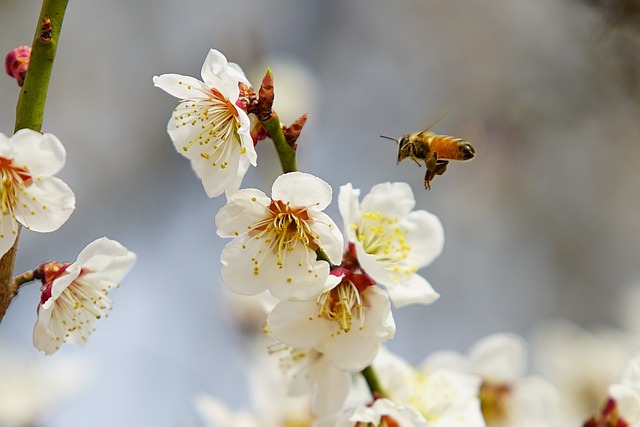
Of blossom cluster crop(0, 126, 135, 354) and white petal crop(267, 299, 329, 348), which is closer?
blossom cluster crop(0, 126, 135, 354)

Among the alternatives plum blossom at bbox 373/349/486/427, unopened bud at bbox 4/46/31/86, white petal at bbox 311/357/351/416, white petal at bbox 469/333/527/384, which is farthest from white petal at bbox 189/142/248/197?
white petal at bbox 469/333/527/384

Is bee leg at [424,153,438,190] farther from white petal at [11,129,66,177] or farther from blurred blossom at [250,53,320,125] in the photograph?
blurred blossom at [250,53,320,125]

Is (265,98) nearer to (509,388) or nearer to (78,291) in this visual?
(78,291)

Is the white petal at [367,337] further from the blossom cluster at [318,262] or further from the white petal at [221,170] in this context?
the white petal at [221,170]

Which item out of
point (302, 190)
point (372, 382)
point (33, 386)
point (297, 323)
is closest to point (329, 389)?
point (372, 382)

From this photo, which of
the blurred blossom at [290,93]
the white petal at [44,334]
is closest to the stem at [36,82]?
the white petal at [44,334]

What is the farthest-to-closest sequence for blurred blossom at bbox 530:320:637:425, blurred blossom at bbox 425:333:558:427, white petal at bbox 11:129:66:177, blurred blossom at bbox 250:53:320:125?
1. blurred blossom at bbox 250:53:320:125
2. blurred blossom at bbox 530:320:637:425
3. blurred blossom at bbox 425:333:558:427
4. white petal at bbox 11:129:66:177
